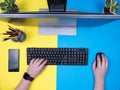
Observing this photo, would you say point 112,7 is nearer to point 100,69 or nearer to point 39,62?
point 100,69

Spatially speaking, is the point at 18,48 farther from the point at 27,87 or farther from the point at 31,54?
the point at 27,87

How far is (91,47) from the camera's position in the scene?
1.49 meters

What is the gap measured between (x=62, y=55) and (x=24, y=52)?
9.2 inches

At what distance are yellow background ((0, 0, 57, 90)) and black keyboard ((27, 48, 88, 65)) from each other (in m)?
0.04

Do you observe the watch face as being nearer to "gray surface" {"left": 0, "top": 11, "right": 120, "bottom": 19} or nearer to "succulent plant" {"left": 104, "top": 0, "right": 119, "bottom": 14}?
"gray surface" {"left": 0, "top": 11, "right": 120, "bottom": 19}

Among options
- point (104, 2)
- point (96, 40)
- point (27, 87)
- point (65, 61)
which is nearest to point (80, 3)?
point (104, 2)

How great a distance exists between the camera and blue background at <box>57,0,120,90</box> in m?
1.48

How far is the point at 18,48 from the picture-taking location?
150 cm

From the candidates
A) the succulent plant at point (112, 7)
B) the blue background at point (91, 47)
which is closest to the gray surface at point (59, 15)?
the succulent plant at point (112, 7)

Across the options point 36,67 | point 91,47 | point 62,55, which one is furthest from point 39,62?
point 91,47

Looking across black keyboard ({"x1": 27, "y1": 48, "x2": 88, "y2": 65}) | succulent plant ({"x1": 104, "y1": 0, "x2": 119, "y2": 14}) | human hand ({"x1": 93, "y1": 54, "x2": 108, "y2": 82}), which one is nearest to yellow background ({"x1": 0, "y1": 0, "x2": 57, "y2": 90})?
black keyboard ({"x1": 27, "y1": 48, "x2": 88, "y2": 65})

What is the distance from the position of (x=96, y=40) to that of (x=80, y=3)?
0.25 metres

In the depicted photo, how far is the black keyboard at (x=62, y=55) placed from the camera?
1459 millimetres

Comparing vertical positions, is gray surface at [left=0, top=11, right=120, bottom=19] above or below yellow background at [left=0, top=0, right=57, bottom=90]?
above
